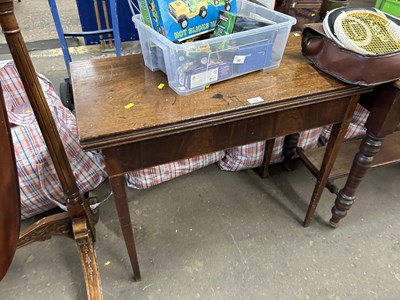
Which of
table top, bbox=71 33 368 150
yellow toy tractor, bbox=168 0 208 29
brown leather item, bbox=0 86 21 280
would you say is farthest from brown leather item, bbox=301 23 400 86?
brown leather item, bbox=0 86 21 280

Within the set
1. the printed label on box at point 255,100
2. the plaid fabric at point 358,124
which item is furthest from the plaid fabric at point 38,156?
the plaid fabric at point 358,124

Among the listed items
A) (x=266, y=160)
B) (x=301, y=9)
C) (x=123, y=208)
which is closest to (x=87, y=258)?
(x=123, y=208)

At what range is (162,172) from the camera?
1525mm

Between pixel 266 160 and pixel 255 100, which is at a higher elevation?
pixel 255 100

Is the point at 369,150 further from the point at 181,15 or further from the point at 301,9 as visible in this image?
the point at 301,9

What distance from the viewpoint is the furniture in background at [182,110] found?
2.47 ft

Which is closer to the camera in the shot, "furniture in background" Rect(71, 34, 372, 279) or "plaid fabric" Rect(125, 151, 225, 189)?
"furniture in background" Rect(71, 34, 372, 279)

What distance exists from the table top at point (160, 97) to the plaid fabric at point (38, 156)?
0.46 m

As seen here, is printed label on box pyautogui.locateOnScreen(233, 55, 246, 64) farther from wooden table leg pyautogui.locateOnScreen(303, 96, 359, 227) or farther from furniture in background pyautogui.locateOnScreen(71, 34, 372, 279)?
wooden table leg pyautogui.locateOnScreen(303, 96, 359, 227)

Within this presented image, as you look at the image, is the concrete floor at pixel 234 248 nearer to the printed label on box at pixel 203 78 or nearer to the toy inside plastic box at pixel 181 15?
the printed label on box at pixel 203 78

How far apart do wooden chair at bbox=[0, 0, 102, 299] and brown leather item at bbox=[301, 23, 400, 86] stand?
811 mm

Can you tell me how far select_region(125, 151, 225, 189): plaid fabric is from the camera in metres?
1.50

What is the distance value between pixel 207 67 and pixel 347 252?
102cm

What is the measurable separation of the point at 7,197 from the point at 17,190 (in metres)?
0.04
